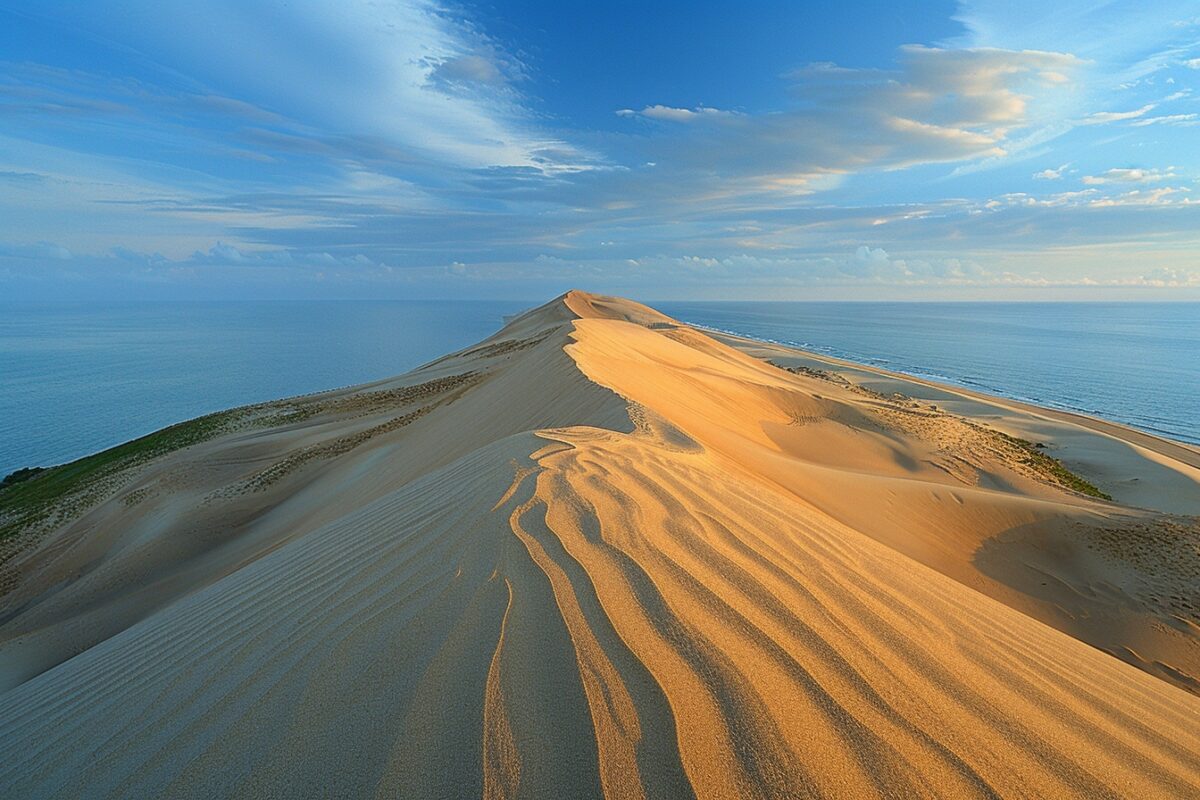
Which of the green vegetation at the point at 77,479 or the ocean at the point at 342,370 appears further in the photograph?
the ocean at the point at 342,370

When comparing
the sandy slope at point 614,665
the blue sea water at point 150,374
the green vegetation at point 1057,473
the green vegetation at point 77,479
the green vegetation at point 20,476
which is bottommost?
the blue sea water at point 150,374

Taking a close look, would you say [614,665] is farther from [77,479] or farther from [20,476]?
[20,476]

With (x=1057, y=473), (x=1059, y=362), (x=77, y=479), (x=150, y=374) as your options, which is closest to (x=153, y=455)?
(x=77, y=479)

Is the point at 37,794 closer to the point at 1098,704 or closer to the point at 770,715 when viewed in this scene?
the point at 770,715

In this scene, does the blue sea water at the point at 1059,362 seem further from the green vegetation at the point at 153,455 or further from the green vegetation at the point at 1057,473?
the green vegetation at the point at 153,455

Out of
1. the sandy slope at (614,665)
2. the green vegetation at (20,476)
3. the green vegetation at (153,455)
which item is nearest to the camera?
the sandy slope at (614,665)

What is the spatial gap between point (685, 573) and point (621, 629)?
65 centimetres

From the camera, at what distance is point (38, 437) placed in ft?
102

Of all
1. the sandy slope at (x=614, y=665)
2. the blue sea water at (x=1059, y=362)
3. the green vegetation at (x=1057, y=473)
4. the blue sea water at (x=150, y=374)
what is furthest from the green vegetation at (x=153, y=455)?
the blue sea water at (x=1059, y=362)

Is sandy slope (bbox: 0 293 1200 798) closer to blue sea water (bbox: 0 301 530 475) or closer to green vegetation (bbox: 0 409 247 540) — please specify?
green vegetation (bbox: 0 409 247 540)

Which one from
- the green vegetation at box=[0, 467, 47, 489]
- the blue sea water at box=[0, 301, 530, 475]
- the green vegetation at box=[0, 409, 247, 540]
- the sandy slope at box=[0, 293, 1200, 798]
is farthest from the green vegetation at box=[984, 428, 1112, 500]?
the blue sea water at box=[0, 301, 530, 475]

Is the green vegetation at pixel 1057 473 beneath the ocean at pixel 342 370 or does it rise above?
above

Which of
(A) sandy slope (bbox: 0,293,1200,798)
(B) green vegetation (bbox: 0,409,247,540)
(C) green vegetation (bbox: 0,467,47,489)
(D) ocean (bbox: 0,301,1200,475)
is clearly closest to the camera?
(A) sandy slope (bbox: 0,293,1200,798)

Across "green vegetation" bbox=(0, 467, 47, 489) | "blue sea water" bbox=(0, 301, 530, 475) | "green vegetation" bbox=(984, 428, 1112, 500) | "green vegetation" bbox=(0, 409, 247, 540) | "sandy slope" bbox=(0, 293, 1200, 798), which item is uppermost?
"sandy slope" bbox=(0, 293, 1200, 798)
